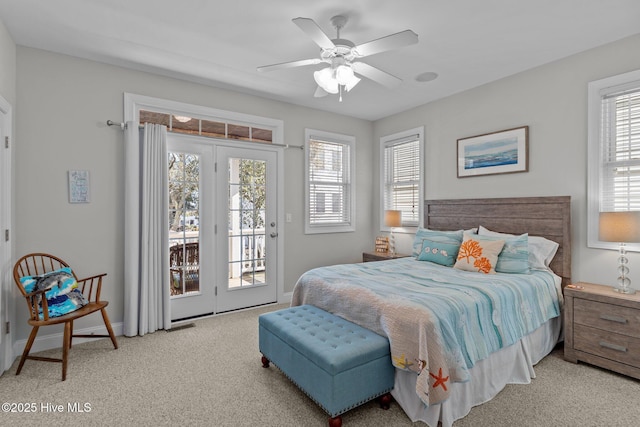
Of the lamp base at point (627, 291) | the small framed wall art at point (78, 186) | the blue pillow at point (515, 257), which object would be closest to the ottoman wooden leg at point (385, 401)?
the blue pillow at point (515, 257)

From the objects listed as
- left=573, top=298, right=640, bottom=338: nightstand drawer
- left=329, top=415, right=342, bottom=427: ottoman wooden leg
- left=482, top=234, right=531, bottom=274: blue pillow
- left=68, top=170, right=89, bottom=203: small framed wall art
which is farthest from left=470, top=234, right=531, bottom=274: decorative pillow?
left=68, top=170, right=89, bottom=203: small framed wall art

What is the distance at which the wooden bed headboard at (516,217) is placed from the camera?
10.3 ft

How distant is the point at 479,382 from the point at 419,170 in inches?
117

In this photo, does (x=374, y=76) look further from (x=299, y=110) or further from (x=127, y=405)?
(x=127, y=405)

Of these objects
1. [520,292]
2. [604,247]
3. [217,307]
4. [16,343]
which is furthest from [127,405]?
[604,247]

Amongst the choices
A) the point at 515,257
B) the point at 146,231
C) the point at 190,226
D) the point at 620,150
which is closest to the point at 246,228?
the point at 190,226

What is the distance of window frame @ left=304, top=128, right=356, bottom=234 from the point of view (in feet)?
15.3

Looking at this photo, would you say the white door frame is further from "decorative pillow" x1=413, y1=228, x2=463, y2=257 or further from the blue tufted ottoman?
"decorative pillow" x1=413, y1=228, x2=463, y2=257

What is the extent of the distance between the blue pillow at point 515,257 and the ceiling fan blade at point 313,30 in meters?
2.31

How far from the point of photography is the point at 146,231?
3336 millimetres

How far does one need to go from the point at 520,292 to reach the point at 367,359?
4.63 ft

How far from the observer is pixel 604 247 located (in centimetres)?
292

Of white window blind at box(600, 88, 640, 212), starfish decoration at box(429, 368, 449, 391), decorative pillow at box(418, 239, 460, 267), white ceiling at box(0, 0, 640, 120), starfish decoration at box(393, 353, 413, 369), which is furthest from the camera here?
decorative pillow at box(418, 239, 460, 267)

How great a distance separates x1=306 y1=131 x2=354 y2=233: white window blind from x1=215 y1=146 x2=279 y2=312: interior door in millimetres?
598
